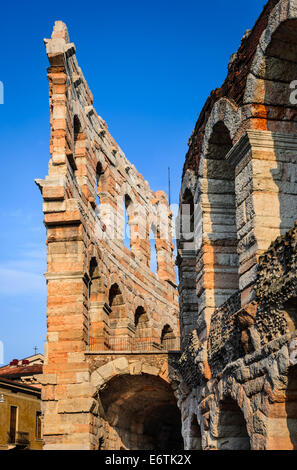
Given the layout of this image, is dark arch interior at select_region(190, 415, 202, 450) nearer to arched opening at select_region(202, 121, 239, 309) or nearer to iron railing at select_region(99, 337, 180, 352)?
arched opening at select_region(202, 121, 239, 309)

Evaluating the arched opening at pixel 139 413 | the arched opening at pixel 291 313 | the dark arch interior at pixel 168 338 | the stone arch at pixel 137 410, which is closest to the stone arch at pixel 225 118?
the arched opening at pixel 291 313

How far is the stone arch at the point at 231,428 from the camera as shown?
7.94 m

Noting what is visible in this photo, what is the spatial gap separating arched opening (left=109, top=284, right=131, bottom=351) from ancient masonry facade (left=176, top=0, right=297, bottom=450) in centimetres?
628

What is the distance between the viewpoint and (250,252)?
7.24m

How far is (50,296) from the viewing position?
44.6ft

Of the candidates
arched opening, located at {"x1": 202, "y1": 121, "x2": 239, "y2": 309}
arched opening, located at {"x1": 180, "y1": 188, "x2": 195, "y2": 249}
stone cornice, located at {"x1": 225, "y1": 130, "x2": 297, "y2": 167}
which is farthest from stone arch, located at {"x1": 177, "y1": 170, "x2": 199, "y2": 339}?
stone cornice, located at {"x1": 225, "y1": 130, "x2": 297, "y2": 167}

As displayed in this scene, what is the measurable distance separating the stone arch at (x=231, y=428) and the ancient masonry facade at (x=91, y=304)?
5.15 metres

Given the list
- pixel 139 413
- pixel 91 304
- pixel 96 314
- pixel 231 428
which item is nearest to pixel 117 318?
pixel 91 304

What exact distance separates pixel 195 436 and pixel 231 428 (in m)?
2.52

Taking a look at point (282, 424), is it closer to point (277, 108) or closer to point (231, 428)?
point (231, 428)

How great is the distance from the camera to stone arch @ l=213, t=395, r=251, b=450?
7938mm
